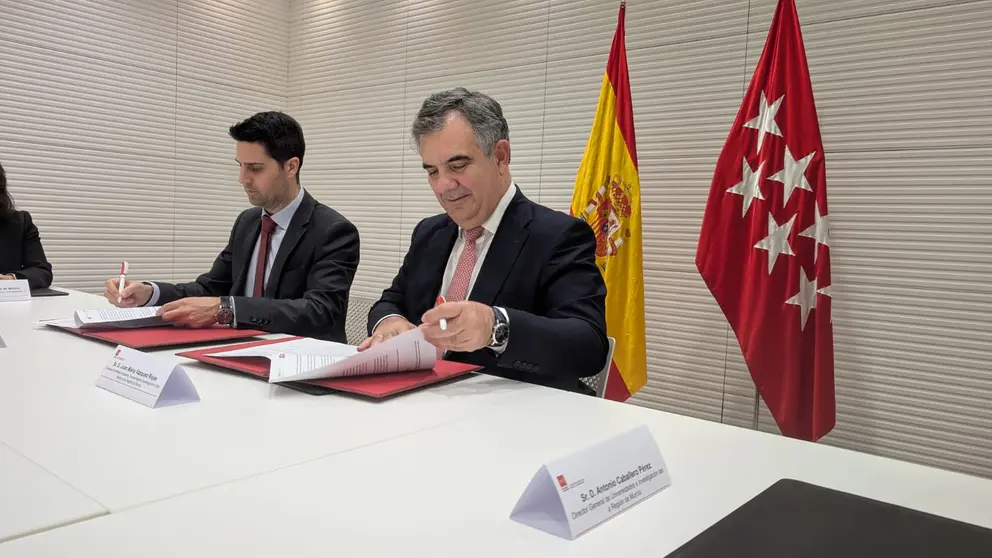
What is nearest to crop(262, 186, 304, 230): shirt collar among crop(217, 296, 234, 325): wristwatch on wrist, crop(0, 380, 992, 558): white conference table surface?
crop(217, 296, 234, 325): wristwatch on wrist

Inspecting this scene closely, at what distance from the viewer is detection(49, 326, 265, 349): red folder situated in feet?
5.42

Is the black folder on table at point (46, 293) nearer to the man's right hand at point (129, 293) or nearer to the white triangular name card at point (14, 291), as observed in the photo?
the white triangular name card at point (14, 291)

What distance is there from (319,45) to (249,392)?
13.2 ft

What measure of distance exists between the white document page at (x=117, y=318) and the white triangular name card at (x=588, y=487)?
1496mm

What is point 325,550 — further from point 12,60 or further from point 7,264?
point 12,60

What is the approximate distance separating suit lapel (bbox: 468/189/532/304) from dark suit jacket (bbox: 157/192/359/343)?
73 cm

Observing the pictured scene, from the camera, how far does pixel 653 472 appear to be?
33.8 inches

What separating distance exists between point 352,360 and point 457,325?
218 millimetres

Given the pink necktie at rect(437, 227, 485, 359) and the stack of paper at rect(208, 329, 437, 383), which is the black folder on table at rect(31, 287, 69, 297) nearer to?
the stack of paper at rect(208, 329, 437, 383)

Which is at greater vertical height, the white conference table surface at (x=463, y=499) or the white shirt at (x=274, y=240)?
the white shirt at (x=274, y=240)

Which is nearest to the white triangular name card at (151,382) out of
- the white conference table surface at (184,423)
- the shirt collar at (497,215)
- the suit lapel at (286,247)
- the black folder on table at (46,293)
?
the white conference table surface at (184,423)

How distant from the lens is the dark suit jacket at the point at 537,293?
1.54 metres

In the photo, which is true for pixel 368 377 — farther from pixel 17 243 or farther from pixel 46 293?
pixel 17 243

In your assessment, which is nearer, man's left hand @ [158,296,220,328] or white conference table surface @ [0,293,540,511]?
white conference table surface @ [0,293,540,511]
